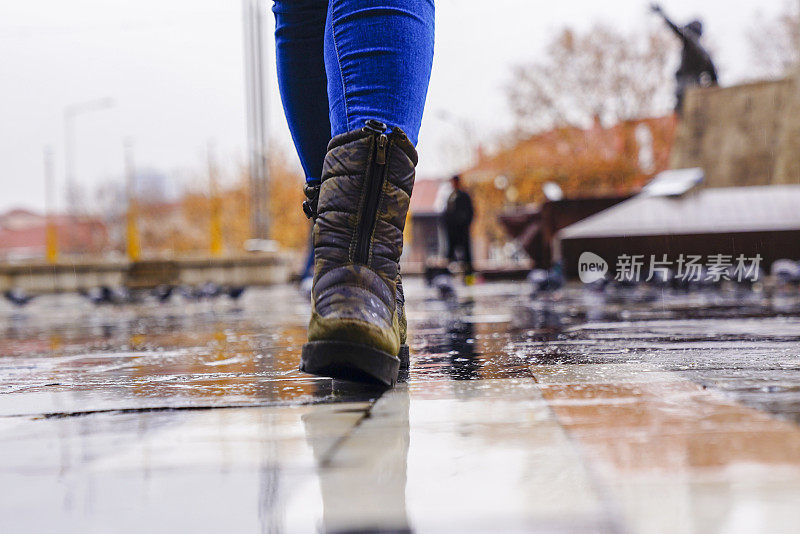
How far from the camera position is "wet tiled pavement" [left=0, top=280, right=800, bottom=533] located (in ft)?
3.09

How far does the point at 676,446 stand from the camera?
3.90 ft

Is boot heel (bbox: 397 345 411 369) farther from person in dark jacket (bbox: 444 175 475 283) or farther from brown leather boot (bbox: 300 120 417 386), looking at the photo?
person in dark jacket (bbox: 444 175 475 283)

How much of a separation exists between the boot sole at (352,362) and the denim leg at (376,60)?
0.56 meters

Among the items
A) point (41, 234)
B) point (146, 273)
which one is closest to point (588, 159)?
point (146, 273)

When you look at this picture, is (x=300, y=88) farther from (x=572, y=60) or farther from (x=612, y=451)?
(x=572, y=60)

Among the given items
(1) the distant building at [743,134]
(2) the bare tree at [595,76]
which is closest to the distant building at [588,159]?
(2) the bare tree at [595,76]

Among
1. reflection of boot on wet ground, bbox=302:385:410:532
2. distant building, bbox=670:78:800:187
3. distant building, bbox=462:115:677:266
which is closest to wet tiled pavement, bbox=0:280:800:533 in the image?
reflection of boot on wet ground, bbox=302:385:410:532

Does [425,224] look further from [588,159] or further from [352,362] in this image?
[352,362]

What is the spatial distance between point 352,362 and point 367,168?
473mm

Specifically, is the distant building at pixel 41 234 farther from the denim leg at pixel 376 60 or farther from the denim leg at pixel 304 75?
the denim leg at pixel 376 60

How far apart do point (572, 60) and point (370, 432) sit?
1451 inches

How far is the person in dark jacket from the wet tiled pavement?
43.8 feet

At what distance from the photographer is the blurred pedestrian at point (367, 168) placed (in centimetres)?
195

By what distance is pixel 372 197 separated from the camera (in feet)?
6.81
